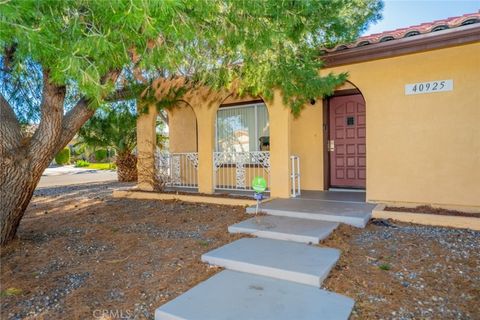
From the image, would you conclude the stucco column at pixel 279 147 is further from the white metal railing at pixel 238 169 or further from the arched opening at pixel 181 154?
the arched opening at pixel 181 154

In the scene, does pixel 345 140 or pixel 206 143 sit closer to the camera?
pixel 345 140

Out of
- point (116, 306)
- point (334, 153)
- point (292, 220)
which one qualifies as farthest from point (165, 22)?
point (334, 153)

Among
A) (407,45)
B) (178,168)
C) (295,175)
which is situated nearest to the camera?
(407,45)

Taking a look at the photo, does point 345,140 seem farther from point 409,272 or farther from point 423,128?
point 409,272

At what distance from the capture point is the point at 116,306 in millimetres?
3109

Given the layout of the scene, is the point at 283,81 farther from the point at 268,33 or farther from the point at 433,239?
the point at 433,239

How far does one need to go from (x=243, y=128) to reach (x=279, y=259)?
6.29m

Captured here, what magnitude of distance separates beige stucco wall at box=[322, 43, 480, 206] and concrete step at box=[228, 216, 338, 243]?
2.11 m

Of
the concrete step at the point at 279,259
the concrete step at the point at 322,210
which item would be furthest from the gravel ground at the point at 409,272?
the concrete step at the point at 322,210

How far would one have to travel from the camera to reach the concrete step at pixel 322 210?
5.35 meters

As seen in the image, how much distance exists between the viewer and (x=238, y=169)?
29.1ft

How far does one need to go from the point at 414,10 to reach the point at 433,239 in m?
5.93

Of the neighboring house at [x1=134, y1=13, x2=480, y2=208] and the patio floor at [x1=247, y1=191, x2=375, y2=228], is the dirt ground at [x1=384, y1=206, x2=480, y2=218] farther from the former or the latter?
the patio floor at [x1=247, y1=191, x2=375, y2=228]

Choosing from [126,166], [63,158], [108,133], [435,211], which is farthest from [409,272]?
[63,158]
